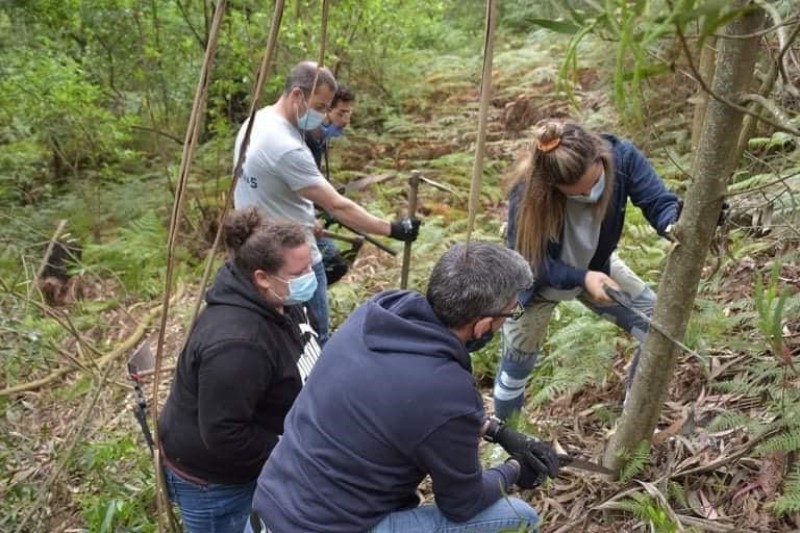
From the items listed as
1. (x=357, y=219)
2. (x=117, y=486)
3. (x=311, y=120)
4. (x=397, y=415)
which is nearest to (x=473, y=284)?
(x=397, y=415)

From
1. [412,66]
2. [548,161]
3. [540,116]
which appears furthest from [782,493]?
[412,66]

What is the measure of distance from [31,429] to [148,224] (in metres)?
3.33

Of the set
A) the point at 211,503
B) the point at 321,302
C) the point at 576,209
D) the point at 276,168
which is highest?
the point at 576,209

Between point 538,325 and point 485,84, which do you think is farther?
point 538,325

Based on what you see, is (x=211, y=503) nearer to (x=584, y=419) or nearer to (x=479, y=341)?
(x=479, y=341)

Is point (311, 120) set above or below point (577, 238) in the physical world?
above

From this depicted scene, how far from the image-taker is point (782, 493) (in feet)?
8.43

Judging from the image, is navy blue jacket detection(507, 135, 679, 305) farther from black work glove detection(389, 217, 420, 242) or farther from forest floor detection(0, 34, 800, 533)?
black work glove detection(389, 217, 420, 242)

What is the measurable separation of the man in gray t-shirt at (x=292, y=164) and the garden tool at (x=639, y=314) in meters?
1.50

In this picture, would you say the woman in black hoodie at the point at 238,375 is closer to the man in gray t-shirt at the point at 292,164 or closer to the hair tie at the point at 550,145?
the man in gray t-shirt at the point at 292,164

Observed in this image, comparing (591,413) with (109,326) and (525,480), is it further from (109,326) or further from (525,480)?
(109,326)

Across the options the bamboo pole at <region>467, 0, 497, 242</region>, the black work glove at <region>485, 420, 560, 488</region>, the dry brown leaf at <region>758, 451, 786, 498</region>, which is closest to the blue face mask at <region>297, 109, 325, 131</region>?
the black work glove at <region>485, 420, 560, 488</region>

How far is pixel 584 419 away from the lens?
363cm

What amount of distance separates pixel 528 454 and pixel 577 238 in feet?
3.32
